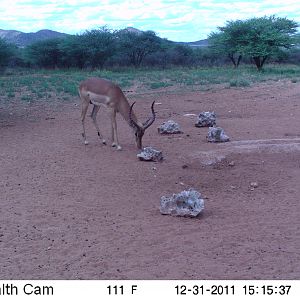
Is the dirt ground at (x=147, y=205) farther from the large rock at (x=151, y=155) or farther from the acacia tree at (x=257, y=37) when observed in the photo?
the acacia tree at (x=257, y=37)

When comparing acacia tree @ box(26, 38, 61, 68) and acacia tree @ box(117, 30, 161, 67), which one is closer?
acacia tree @ box(26, 38, 61, 68)

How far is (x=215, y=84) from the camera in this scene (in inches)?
954

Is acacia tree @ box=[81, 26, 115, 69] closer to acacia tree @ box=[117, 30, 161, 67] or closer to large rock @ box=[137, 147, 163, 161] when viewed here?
acacia tree @ box=[117, 30, 161, 67]

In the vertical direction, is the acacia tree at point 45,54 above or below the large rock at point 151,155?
above

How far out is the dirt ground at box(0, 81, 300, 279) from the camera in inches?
214

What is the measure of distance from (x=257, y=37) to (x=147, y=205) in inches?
1379

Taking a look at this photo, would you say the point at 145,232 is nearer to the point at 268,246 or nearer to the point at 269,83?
the point at 268,246

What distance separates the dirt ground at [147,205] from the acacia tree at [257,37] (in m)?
26.0

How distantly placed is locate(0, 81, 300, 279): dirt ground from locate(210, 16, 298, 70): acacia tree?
85.2ft

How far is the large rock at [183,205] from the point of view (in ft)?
22.8

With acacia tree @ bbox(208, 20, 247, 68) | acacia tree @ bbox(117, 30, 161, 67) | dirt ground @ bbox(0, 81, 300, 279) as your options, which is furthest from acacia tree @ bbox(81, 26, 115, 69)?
dirt ground @ bbox(0, 81, 300, 279)

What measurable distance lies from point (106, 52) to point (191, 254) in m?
42.9

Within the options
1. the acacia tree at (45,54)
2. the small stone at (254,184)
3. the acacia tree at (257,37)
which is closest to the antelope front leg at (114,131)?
the small stone at (254,184)

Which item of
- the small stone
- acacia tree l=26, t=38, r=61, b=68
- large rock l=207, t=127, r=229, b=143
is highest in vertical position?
acacia tree l=26, t=38, r=61, b=68
